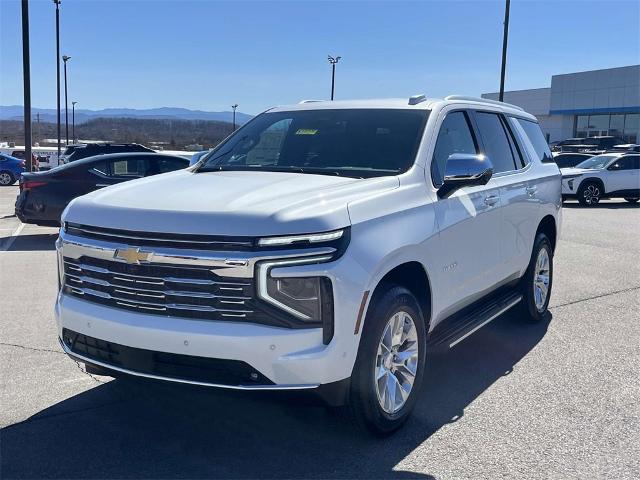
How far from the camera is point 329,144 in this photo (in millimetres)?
5105

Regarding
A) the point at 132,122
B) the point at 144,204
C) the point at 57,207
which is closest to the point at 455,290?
the point at 144,204

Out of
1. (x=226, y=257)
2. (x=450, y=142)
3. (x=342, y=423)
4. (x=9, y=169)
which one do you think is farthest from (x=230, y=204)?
(x=9, y=169)

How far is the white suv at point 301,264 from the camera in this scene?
3.46 m

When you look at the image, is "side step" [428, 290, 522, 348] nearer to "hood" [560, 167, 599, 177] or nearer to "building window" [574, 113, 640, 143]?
"hood" [560, 167, 599, 177]

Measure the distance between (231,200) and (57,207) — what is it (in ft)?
30.6

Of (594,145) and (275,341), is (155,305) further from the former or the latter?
(594,145)

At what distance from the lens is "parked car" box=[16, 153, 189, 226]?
12.1 meters

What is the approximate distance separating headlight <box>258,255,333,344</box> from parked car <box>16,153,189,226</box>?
31.2 ft

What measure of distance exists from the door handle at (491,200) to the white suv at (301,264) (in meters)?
0.07

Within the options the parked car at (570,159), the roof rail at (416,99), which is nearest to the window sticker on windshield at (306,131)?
the roof rail at (416,99)

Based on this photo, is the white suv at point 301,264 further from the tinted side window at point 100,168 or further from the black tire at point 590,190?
the black tire at point 590,190

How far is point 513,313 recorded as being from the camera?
6.95 metres

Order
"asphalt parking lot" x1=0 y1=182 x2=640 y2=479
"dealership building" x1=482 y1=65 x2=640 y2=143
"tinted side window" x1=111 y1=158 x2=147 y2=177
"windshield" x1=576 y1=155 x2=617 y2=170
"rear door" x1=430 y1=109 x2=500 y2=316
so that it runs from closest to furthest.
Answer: "asphalt parking lot" x1=0 y1=182 x2=640 y2=479
"rear door" x1=430 y1=109 x2=500 y2=316
"tinted side window" x1=111 y1=158 x2=147 y2=177
"windshield" x1=576 y1=155 x2=617 y2=170
"dealership building" x1=482 y1=65 x2=640 y2=143

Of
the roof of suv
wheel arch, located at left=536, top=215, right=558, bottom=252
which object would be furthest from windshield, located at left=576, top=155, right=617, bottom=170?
the roof of suv
